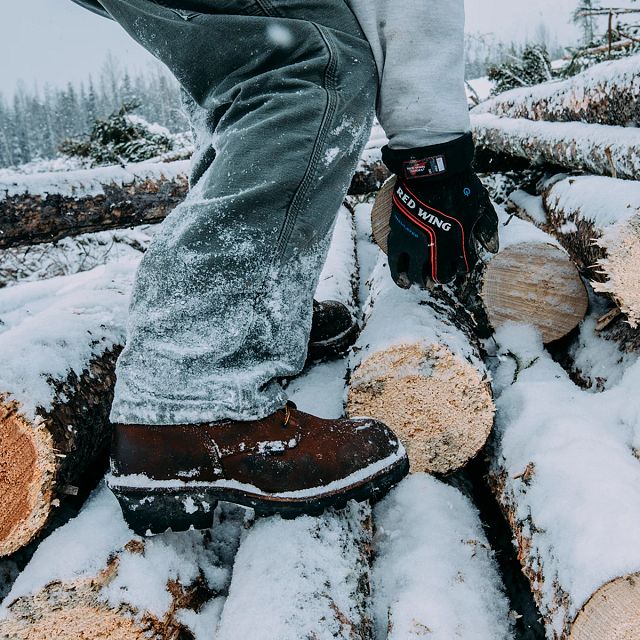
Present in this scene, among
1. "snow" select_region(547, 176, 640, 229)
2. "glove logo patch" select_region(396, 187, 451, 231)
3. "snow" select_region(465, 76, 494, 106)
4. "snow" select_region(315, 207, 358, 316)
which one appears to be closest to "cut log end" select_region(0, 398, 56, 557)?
"glove logo patch" select_region(396, 187, 451, 231)

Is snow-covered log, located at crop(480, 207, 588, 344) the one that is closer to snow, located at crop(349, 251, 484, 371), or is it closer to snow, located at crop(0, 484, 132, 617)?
snow, located at crop(349, 251, 484, 371)

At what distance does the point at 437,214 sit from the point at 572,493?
2.55 feet

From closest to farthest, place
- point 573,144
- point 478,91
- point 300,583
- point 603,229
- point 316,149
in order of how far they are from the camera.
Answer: point 300,583 → point 316,149 → point 603,229 → point 573,144 → point 478,91

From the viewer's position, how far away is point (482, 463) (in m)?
1.69

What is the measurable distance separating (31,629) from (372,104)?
1375 mm

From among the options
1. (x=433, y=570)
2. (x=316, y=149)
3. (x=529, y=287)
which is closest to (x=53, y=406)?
(x=316, y=149)

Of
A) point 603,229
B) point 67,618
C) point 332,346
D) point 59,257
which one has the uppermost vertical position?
point 603,229

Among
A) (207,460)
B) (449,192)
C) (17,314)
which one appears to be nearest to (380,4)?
(449,192)

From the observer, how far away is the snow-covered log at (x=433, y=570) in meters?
1.15

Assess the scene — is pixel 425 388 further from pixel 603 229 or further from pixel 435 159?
pixel 603 229

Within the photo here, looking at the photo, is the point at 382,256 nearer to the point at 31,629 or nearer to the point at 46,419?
the point at 46,419

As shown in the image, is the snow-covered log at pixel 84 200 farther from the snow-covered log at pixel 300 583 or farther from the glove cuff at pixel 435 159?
the snow-covered log at pixel 300 583

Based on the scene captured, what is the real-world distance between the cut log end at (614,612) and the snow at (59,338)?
1.25 meters

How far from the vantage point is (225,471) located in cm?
122
